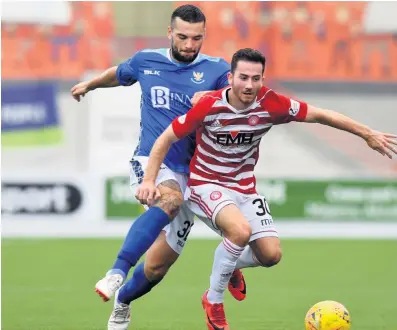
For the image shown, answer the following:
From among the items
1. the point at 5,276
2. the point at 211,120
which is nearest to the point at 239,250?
the point at 211,120

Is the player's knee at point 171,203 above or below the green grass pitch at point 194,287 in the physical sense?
above

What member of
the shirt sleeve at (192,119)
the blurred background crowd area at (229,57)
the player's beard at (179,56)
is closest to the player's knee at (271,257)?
the shirt sleeve at (192,119)

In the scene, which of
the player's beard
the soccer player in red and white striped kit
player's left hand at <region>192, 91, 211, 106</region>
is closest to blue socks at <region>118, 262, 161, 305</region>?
the soccer player in red and white striped kit

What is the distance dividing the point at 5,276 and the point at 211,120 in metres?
4.91

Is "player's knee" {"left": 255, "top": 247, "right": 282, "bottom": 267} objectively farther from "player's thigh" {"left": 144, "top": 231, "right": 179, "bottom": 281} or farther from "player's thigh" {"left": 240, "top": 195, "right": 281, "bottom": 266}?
"player's thigh" {"left": 144, "top": 231, "right": 179, "bottom": 281}

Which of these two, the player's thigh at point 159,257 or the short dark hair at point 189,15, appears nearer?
the short dark hair at point 189,15

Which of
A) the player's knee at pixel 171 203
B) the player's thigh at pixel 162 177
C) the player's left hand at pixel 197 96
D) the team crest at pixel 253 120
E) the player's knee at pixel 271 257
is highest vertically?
the player's left hand at pixel 197 96

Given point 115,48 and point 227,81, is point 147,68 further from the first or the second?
point 115,48

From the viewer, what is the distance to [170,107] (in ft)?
21.9

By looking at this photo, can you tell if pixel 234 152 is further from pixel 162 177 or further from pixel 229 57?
pixel 229 57

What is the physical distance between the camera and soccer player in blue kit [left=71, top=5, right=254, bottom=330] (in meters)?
6.42

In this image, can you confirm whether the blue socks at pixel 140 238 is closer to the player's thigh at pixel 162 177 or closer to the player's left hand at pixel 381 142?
the player's thigh at pixel 162 177

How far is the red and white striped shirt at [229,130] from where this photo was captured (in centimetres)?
620

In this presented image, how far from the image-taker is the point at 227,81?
6.69 meters
